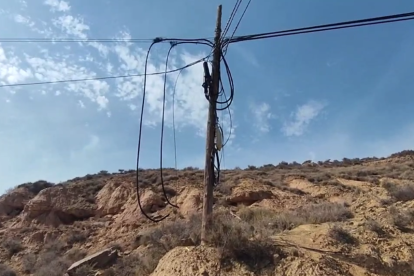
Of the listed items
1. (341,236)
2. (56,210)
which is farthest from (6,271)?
(341,236)

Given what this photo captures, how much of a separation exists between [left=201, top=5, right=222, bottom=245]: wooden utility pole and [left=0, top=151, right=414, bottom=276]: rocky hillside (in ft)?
0.99

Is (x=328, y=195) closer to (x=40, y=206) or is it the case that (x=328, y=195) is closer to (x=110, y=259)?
(x=110, y=259)

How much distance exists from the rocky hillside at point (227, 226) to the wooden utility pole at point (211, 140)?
30 centimetres

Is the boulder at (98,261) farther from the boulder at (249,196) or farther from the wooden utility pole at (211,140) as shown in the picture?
the boulder at (249,196)

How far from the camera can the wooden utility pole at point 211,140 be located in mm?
9984

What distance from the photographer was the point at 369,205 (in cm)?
1623

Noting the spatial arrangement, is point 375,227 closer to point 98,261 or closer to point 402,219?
point 402,219

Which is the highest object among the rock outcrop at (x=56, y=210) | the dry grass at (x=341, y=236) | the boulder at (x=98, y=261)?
the rock outcrop at (x=56, y=210)

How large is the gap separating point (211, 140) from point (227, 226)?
2.07 meters

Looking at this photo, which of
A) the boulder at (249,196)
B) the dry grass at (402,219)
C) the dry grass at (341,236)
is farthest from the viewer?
the boulder at (249,196)

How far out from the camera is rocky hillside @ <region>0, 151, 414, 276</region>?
30.9 ft

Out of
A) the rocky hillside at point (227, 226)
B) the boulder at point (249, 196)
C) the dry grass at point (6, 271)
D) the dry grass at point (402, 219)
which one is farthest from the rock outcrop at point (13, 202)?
the dry grass at point (402, 219)

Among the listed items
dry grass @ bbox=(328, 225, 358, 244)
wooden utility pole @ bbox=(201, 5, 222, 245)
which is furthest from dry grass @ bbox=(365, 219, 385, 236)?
wooden utility pole @ bbox=(201, 5, 222, 245)

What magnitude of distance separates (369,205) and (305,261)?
326 inches
